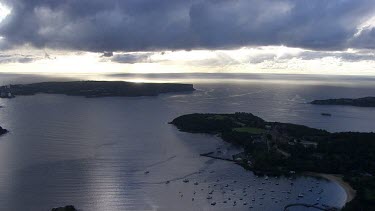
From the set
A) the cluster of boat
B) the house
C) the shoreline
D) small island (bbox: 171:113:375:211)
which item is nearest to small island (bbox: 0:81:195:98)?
small island (bbox: 171:113:375:211)

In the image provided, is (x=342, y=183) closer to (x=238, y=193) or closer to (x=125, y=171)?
(x=238, y=193)

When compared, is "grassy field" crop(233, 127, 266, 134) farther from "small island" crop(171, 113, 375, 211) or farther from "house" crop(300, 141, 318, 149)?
"house" crop(300, 141, 318, 149)

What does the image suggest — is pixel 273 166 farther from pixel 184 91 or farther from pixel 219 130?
pixel 184 91

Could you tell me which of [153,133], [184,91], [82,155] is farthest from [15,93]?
[82,155]

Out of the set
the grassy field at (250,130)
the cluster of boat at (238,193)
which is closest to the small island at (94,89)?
the grassy field at (250,130)

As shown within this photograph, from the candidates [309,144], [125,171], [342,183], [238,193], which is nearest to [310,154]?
[309,144]

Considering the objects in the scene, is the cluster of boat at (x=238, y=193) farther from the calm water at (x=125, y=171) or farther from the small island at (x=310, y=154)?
the small island at (x=310, y=154)
